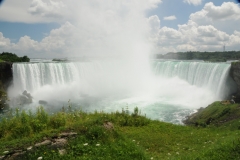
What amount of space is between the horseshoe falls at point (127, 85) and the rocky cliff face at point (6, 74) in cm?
49

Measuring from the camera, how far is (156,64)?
35.0 m

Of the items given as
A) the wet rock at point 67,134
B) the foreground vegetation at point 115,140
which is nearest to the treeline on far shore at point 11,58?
the foreground vegetation at point 115,140

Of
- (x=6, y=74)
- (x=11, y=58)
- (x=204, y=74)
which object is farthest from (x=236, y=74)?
(x=11, y=58)

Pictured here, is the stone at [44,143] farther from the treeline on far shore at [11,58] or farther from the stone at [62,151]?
the treeline on far shore at [11,58]

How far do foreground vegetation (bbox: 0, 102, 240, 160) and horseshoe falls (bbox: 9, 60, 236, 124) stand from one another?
23.6ft

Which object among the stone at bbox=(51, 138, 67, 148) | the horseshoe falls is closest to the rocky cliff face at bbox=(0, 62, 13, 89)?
the horseshoe falls

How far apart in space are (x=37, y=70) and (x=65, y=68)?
3.47 meters

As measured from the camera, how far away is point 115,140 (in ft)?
19.1

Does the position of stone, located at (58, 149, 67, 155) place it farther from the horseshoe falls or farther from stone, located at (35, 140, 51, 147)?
the horseshoe falls

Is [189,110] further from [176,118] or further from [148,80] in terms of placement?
[148,80]

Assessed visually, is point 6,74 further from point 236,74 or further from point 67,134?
point 236,74

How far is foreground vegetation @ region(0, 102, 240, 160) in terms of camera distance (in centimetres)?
496

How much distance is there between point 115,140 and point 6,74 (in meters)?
21.4

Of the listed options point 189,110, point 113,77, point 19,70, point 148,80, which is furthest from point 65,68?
point 189,110
